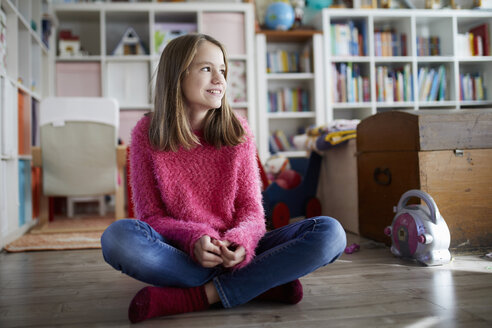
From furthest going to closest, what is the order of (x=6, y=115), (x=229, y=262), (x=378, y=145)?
(x=6, y=115) < (x=378, y=145) < (x=229, y=262)

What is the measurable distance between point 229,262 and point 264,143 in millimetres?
2562

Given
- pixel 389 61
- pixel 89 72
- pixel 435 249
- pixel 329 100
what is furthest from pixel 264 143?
pixel 435 249

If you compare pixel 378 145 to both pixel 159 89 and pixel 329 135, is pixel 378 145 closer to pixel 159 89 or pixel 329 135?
pixel 329 135

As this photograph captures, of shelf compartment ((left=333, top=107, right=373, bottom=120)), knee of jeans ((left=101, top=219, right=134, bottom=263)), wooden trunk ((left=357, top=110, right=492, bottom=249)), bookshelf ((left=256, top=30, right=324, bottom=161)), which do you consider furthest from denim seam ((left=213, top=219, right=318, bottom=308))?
shelf compartment ((left=333, top=107, right=373, bottom=120))

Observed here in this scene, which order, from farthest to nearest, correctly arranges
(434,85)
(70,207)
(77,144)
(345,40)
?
1. (434,85)
2. (345,40)
3. (70,207)
4. (77,144)

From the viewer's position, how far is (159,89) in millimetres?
1171

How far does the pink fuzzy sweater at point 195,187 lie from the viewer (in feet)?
3.62

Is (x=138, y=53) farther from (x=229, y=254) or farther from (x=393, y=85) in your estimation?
(x=229, y=254)

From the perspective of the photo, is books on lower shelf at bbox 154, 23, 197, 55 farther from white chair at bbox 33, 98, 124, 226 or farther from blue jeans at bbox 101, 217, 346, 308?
blue jeans at bbox 101, 217, 346, 308

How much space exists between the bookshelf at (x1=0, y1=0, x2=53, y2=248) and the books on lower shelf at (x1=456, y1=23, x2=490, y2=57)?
11.2 ft

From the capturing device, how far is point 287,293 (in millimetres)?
1050

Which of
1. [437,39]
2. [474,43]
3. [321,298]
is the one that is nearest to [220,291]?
[321,298]

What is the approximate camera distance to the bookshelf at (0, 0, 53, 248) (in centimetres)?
203

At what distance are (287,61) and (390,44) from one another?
913mm
